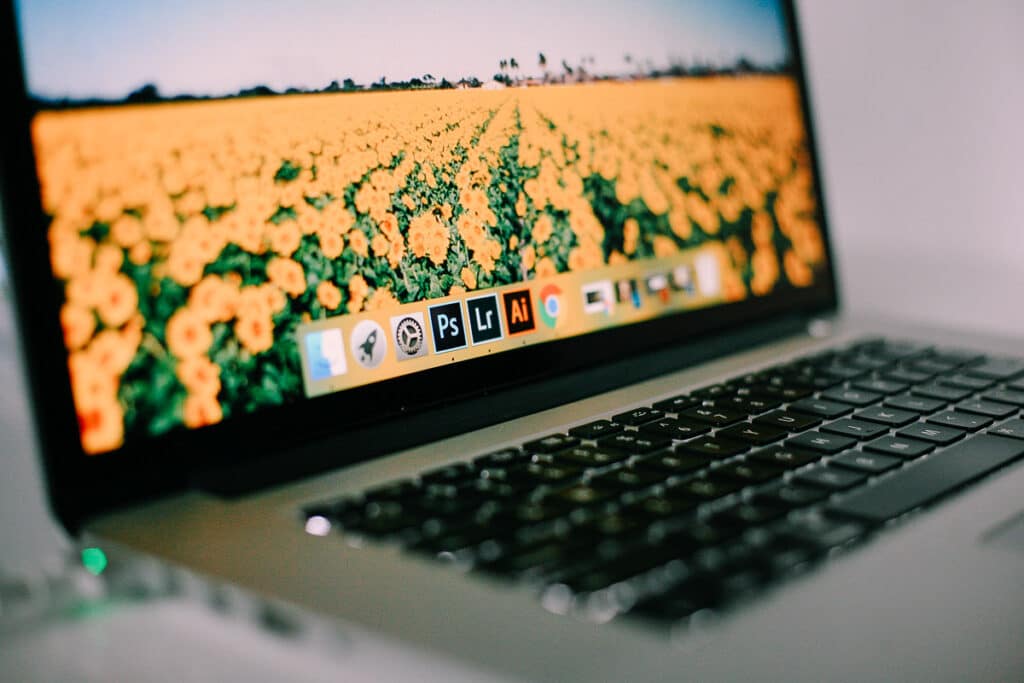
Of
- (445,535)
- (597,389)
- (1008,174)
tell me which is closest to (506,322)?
(597,389)

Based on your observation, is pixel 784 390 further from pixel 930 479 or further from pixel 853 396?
pixel 930 479

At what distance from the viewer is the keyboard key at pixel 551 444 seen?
0.55m

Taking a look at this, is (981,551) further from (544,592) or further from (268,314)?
(268,314)

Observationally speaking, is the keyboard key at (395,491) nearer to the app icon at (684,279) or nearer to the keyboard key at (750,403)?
the keyboard key at (750,403)

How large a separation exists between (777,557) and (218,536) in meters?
0.28

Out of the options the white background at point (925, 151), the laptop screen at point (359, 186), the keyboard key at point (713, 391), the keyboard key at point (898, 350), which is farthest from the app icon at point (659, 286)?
the white background at point (925, 151)

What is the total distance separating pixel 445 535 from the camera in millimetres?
413

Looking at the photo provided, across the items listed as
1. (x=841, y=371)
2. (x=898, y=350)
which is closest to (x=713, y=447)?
(x=841, y=371)

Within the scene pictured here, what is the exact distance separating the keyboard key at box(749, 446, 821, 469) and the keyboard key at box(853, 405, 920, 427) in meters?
0.10

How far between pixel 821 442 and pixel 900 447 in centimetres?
5

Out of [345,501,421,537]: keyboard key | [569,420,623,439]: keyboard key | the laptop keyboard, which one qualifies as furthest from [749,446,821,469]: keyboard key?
[345,501,421,537]: keyboard key

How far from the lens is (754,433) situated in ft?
1.86

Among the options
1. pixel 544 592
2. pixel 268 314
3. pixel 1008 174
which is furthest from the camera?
pixel 1008 174

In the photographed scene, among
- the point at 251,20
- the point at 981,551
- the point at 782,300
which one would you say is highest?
the point at 251,20
